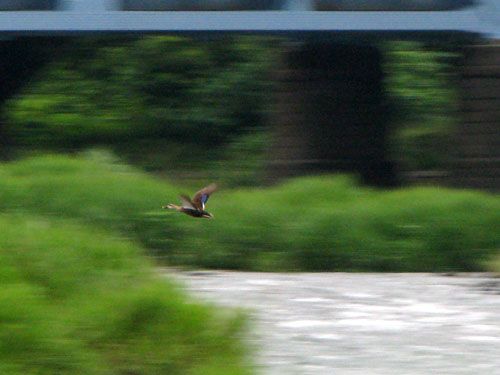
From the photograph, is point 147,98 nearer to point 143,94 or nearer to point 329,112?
point 143,94

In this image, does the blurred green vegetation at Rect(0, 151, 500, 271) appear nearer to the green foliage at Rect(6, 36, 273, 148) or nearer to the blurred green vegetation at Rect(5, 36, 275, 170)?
the blurred green vegetation at Rect(5, 36, 275, 170)

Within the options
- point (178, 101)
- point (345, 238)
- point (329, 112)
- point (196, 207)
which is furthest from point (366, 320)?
point (178, 101)

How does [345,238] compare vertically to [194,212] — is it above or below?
below

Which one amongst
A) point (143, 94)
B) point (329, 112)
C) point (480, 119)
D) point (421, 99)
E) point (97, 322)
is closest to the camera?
point (97, 322)

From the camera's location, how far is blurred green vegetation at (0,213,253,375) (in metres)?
3.95

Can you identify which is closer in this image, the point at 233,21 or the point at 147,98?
the point at 233,21

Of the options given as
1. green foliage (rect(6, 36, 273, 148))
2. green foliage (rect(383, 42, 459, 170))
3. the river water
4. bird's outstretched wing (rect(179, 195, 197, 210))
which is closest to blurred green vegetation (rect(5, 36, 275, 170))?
green foliage (rect(6, 36, 273, 148))

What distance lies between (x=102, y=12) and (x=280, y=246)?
7.47ft

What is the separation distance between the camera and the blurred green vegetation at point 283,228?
7.23 meters

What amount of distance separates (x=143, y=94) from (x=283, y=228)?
15.3 feet

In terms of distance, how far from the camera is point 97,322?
4.18 m

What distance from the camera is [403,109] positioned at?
10.5m

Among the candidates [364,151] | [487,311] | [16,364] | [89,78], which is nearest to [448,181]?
[364,151]

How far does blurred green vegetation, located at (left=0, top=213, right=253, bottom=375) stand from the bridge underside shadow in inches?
155
